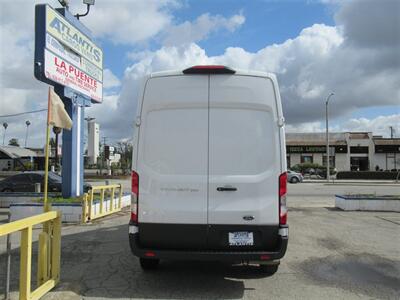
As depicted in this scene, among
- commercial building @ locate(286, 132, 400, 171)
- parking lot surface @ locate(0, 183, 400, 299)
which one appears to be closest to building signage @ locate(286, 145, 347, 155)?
commercial building @ locate(286, 132, 400, 171)

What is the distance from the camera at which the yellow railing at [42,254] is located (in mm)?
5180

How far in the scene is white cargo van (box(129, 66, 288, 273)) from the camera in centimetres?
585

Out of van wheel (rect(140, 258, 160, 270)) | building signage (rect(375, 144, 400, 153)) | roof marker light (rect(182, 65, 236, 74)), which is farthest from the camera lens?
building signage (rect(375, 144, 400, 153))

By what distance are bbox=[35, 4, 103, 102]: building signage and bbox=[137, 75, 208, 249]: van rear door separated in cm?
725

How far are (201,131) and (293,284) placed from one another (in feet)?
8.33

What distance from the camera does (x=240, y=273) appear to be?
22.8 ft

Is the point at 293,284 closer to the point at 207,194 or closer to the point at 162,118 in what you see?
the point at 207,194

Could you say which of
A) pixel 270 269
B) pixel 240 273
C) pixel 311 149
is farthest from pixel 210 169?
pixel 311 149

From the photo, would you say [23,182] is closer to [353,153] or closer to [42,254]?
[42,254]

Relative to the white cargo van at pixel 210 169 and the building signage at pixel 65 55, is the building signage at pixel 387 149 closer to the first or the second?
the building signage at pixel 65 55

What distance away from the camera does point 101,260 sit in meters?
7.83

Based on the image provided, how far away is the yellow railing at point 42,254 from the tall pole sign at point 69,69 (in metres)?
7.10

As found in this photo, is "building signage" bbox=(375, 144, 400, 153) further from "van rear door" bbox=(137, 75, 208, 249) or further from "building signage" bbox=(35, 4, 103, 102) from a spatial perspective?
"van rear door" bbox=(137, 75, 208, 249)

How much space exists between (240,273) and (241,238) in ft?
4.28
